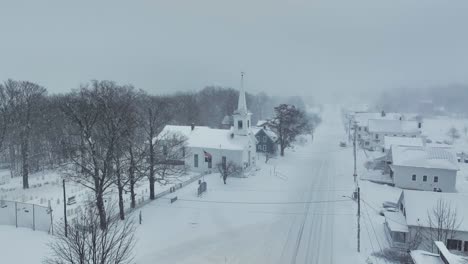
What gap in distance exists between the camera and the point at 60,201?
33.1 metres

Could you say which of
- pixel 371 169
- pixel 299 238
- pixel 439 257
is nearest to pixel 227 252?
pixel 299 238

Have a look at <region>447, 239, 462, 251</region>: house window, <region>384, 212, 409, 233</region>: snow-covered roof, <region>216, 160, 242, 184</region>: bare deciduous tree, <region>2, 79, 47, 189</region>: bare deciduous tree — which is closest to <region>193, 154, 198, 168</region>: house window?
<region>216, 160, 242, 184</region>: bare deciduous tree

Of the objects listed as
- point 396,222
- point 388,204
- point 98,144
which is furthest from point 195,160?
point 396,222

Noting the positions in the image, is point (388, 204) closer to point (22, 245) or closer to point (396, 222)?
point (396, 222)

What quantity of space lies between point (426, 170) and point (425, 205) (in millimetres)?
16860

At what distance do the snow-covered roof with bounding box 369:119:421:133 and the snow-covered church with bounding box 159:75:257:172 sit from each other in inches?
1381

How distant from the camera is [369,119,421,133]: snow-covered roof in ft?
238

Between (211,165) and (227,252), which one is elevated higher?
(211,165)

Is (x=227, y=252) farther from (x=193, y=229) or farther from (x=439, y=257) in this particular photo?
(x=439, y=257)

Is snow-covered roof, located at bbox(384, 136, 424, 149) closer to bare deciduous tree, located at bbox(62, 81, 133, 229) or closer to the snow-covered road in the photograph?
the snow-covered road

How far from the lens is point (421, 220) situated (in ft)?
77.7

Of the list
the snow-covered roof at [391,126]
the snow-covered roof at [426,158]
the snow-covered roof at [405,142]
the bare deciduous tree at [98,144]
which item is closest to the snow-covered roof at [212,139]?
the bare deciduous tree at [98,144]

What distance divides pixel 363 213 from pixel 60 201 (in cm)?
2652

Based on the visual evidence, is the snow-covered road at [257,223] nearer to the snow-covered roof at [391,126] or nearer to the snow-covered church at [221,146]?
the snow-covered church at [221,146]
